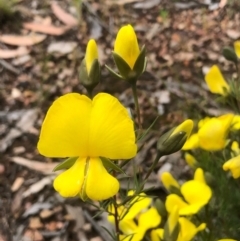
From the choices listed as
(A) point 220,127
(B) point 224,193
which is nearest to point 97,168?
(A) point 220,127

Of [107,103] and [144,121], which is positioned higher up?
[107,103]

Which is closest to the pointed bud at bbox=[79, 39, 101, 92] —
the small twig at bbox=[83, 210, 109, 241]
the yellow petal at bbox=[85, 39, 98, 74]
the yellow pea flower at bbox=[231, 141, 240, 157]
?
the yellow petal at bbox=[85, 39, 98, 74]

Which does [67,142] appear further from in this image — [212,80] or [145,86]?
[145,86]

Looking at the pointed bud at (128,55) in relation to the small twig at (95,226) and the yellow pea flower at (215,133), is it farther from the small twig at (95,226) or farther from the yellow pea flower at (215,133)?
the small twig at (95,226)

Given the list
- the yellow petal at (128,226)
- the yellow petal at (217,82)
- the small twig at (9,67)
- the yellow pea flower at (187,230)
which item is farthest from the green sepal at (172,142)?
the small twig at (9,67)

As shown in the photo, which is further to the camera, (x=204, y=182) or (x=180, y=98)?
(x=180, y=98)

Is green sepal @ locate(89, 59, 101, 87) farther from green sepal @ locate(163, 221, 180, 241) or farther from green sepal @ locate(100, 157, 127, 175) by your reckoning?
green sepal @ locate(163, 221, 180, 241)
